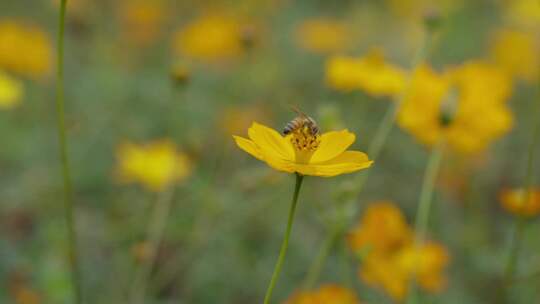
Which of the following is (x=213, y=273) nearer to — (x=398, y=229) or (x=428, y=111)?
(x=398, y=229)

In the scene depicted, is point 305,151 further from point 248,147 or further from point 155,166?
point 155,166

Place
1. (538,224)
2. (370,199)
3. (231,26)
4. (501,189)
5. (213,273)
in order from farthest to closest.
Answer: (231,26)
(501,189)
(370,199)
(538,224)
(213,273)

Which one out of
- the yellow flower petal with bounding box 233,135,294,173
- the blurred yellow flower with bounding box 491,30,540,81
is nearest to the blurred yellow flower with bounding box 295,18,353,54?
the blurred yellow flower with bounding box 491,30,540,81

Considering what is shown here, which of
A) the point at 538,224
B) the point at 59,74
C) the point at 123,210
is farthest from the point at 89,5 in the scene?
the point at 59,74

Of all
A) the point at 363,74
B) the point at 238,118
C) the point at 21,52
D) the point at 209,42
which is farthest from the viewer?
the point at 209,42

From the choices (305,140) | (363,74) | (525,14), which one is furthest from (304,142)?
(525,14)

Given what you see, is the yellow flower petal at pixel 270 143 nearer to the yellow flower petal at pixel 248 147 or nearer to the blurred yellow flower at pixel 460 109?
the yellow flower petal at pixel 248 147

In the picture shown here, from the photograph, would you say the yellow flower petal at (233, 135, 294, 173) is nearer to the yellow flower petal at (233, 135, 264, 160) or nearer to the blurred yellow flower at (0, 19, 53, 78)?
the yellow flower petal at (233, 135, 264, 160)
